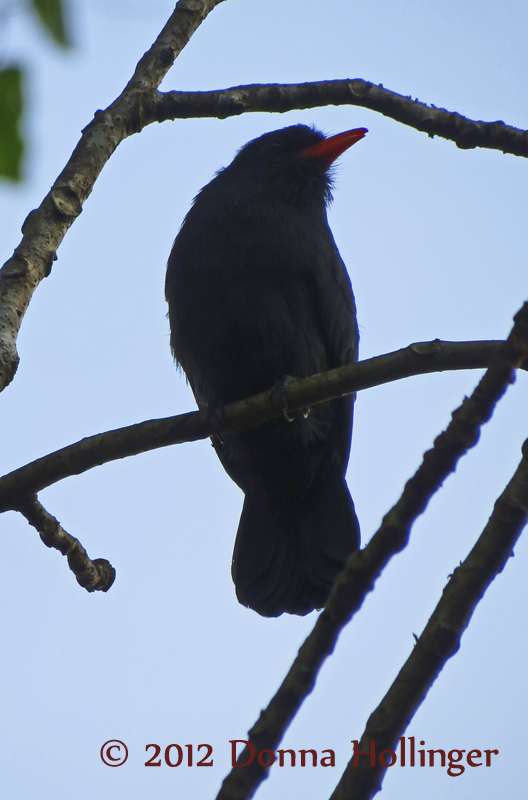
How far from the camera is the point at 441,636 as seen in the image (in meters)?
1.44

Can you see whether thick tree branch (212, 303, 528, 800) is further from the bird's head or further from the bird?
the bird's head

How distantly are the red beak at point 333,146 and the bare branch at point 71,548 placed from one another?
299 cm

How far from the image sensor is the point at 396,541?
1517 millimetres

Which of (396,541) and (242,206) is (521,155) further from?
(396,541)

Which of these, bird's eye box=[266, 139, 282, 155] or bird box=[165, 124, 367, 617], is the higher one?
bird's eye box=[266, 139, 282, 155]

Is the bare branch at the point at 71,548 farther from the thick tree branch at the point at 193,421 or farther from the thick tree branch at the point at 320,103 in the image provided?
the thick tree branch at the point at 320,103

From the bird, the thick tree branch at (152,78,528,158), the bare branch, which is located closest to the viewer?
the bare branch

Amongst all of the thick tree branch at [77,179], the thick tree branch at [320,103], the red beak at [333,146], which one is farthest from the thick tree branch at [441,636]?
the red beak at [333,146]

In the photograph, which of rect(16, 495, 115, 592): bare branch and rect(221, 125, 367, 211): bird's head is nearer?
rect(16, 495, 115, 592): bare branch

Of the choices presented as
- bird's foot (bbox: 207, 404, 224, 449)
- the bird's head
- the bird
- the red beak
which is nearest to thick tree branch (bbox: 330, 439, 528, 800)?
bird's foot (bbox: 207, 404, 224, 449)

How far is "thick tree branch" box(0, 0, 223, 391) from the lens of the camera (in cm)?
262

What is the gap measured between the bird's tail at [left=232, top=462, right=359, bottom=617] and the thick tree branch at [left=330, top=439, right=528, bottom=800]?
2678 mm

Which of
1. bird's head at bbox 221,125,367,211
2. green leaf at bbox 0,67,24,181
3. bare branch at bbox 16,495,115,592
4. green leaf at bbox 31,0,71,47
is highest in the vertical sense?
bird's head at bbox 221,125,367,211

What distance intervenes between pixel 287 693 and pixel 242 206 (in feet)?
11.1
